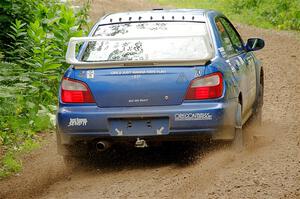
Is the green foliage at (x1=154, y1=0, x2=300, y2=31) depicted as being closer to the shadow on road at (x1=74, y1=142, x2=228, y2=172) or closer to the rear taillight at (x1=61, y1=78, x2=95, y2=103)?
the shadow on road at (x1=74, y1=142, x2=228, y2=172)

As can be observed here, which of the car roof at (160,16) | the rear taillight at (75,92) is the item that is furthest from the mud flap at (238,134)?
the rear taillight at (75,92)


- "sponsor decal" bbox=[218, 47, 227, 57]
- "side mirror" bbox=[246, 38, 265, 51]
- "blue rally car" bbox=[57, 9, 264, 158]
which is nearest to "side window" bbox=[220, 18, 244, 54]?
"side mirror" bbox=[246, 38, 265, 51]

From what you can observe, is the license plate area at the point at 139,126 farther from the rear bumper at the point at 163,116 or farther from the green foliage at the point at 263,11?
the green foliage at the point at 263,11

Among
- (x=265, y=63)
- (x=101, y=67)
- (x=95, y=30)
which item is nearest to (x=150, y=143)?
(x=101, y=67)

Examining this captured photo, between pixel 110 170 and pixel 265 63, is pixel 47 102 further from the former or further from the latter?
pixel 265 63

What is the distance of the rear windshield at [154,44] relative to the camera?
742 centimetres

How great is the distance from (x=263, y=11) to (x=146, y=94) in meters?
21.1

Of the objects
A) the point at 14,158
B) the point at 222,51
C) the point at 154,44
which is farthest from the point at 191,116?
the point at 14,158

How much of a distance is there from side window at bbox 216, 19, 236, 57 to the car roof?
24 centimetres

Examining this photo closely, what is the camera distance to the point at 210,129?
23.7 ft

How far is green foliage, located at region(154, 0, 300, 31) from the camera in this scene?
25.1 meters

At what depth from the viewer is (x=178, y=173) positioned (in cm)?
710

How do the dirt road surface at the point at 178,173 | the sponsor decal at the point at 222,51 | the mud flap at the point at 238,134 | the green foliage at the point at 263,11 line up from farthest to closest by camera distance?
the green foliage at the point at 263,11 < the sponsor decal at the point at 222,51 < the mud flap at the point at 238,134 < the dirt road surface at the point at 178,173

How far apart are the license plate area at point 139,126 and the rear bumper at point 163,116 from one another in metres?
0.02
